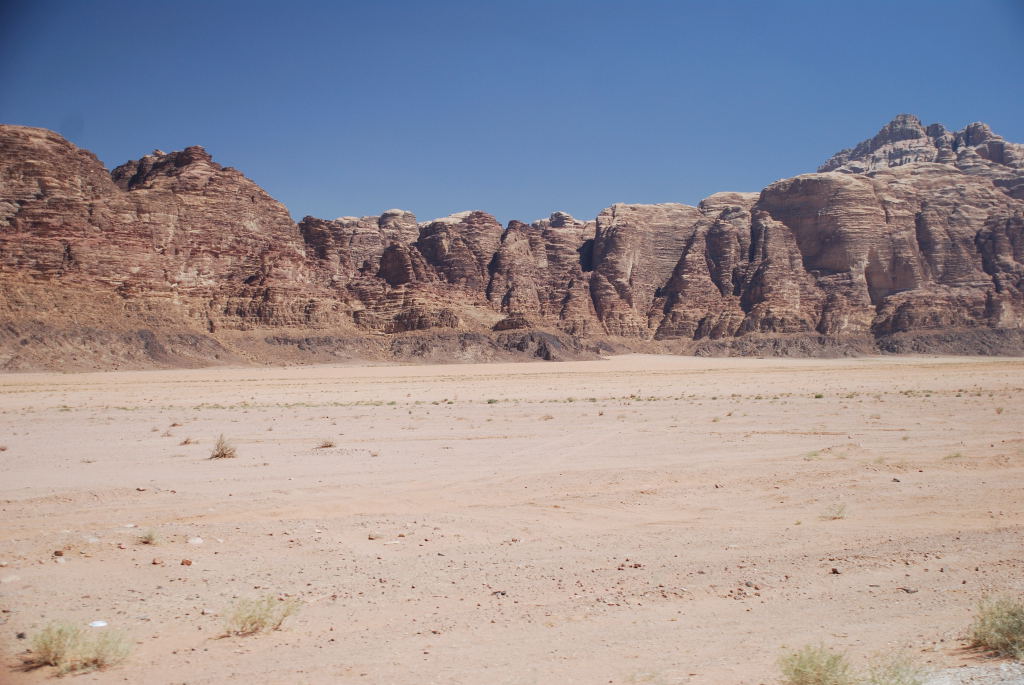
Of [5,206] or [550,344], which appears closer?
[5,206]

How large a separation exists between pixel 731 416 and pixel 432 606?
17.6 meters

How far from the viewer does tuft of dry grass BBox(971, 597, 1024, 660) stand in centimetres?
453

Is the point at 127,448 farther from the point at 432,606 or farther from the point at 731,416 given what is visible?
the point at 731,416

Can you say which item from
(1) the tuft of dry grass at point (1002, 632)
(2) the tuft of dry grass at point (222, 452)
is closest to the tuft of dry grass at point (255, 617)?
(1) the tuft of dry grass at point (1002, 632)

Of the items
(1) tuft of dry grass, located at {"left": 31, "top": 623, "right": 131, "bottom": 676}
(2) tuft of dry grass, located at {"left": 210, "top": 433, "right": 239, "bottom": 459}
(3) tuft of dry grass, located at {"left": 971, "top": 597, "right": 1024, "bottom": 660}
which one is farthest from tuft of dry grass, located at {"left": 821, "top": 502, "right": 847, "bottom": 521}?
(2) tuft of dry grass, located at {"left": 210, "top": 433, "right": 239, "bottom": 459}

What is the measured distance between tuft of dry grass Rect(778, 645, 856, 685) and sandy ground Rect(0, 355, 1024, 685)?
0.30 meters

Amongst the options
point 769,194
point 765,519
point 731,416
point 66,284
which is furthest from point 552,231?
point 765,519

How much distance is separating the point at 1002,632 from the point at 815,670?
157 centimetres

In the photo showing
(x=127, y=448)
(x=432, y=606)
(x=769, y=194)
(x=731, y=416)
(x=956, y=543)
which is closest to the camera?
(x=432, y=606)

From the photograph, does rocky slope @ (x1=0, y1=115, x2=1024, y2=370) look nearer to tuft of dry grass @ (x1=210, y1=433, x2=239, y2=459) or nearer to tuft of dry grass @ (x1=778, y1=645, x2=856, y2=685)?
tuft of dry grass @ (x1=210, y1=433, x2=239, y2=459)

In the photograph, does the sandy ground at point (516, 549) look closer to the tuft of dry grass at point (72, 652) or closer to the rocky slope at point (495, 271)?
the tuft of dry grass at point (72, 652)

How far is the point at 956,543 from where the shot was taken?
25.9ft

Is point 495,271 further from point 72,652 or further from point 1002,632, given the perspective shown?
point 1002,632

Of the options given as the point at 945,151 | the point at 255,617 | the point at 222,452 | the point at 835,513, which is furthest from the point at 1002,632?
the point at 945,151
